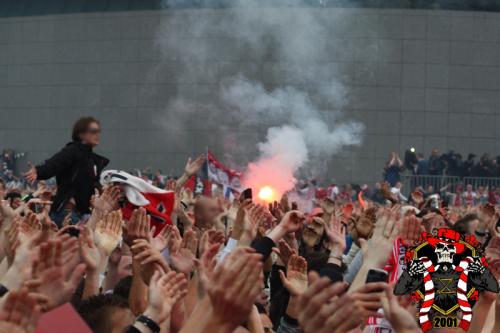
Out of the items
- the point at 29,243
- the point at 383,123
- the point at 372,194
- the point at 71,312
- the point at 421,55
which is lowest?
the point at 71,312

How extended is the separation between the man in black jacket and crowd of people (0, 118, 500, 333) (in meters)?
0.01

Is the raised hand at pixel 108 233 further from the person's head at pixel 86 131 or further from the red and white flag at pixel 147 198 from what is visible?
the person's head at pixel 86 131

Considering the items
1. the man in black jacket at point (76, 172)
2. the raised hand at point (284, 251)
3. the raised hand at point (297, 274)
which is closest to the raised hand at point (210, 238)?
the raised hand at point (297, 274)

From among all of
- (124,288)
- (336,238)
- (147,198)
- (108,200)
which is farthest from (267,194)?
(124,288)

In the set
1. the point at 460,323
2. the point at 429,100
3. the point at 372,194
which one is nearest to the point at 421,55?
the point at 429,100

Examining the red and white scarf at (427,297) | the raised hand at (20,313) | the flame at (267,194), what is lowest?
the raised hand at (20,313)

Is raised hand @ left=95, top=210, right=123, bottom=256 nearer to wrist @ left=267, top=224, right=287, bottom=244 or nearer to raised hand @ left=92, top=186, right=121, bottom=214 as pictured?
raised hand @ left=92, top=186, right=121, bottom=214

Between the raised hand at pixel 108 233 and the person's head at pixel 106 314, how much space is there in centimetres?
129

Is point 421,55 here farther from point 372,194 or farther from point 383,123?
point 372,194

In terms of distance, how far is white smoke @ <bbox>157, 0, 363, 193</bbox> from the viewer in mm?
33438

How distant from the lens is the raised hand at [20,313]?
131 inches

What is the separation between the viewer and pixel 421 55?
35.5m

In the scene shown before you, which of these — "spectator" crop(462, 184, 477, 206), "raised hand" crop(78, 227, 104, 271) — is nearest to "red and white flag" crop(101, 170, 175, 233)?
"raised hand" crop(78, 227, 104, 271)

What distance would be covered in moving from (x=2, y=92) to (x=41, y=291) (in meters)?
37.0
